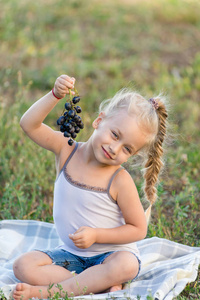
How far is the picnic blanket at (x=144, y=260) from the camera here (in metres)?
2.53

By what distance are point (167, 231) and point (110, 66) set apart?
320 cm

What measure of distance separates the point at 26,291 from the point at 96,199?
0.56 meters

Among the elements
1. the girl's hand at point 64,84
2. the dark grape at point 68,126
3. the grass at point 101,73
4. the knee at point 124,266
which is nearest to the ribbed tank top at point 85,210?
the knee at point 124,266

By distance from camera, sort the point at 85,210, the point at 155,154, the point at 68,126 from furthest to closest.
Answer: the point at 155,154 → the point at 85,210 → the point at 68,126

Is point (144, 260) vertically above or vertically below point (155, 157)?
below

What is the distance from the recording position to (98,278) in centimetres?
246

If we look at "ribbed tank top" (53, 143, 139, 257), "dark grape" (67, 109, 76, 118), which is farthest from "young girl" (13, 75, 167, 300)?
"dark grape" (67, 109, 76, 118)

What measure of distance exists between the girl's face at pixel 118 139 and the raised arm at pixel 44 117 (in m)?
0.26

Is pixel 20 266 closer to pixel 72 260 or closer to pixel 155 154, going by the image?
pixel 72 260

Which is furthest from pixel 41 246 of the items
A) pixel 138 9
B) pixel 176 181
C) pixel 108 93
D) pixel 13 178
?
pixel 138 9

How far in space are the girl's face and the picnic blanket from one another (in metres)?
0.62

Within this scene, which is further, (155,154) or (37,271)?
(155,154)

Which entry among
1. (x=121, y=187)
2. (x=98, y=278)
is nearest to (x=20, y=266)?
(x=98, y=278)

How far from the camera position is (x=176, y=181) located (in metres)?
3.95
